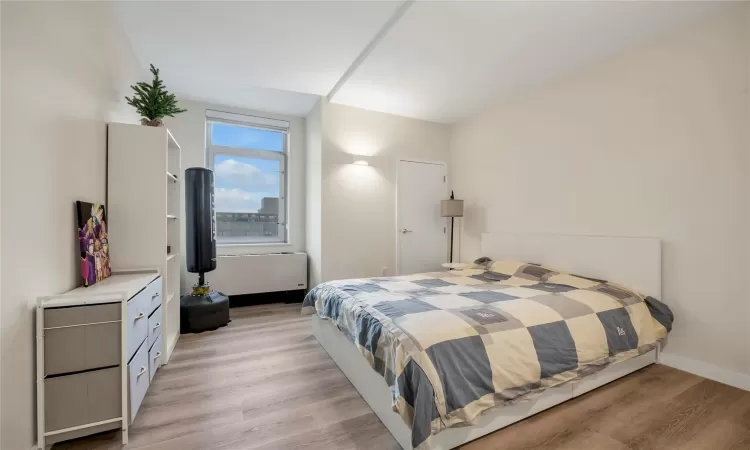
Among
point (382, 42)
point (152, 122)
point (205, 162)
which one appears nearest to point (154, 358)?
point (152, 122)

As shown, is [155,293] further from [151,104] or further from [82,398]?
[151,104]

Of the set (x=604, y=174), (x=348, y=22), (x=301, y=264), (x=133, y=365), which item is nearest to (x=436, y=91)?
(x=348, y=22)

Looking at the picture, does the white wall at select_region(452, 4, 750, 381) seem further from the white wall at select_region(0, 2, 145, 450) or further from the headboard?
the white wall at select_region(0, 2, 145, 450)

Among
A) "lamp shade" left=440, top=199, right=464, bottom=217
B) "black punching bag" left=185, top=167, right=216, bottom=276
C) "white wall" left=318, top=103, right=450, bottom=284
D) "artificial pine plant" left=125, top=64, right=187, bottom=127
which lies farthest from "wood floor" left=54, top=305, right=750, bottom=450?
"lamp shade" left=440, top=199, right=464, bottom=217

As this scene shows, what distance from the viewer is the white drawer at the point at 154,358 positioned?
1.81 metres

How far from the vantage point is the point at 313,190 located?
13.3 ft

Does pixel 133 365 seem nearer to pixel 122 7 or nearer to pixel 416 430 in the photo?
pixel 416 430

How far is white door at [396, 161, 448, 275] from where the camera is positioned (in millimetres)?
4203

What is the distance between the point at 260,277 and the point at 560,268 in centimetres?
347

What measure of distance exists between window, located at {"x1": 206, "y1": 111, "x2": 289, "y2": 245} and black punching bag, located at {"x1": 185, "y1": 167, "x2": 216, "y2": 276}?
3.08ft


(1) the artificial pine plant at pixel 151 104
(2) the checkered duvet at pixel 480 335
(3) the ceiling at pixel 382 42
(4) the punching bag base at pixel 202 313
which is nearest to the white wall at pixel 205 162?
(3) the ceiling at pixel 382 42

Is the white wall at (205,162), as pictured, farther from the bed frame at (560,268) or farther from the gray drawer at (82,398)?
the gray drawer at (82,398)

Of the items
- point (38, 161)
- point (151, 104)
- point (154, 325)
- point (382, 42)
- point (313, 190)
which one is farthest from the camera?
point (313, 190)

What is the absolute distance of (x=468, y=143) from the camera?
168 inches
